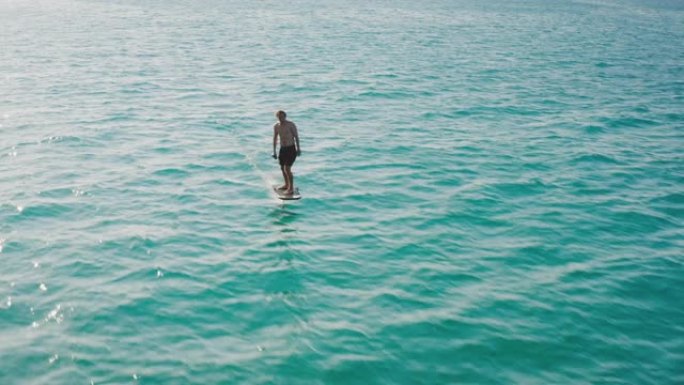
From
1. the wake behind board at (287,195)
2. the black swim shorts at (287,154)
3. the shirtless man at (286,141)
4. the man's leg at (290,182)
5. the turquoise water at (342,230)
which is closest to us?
the turquoise water at (342,230)

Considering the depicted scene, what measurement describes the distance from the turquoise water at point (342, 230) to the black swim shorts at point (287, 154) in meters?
1.46

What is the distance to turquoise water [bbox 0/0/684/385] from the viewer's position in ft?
37.7

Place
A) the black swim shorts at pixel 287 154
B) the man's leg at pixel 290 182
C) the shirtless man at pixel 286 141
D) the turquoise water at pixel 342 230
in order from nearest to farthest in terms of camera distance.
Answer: the turquoise water at pixel 342 230
the shirtless man at pixel 286 141
the black swim shorts at pixel 287 154
the man's leg at pixel 290 182

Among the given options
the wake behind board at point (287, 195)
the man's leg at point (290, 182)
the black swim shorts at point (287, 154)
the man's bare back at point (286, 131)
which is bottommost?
the wake behind board at point (287, 195)

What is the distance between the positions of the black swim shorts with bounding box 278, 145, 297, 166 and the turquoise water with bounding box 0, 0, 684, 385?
1.46 m

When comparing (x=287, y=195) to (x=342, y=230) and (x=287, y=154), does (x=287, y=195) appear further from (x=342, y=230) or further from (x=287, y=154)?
(x=342, y=230)

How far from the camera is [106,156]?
21844mm

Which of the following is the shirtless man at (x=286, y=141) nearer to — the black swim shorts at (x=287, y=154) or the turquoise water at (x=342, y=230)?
the black swim shorts at (x=287, y=154)

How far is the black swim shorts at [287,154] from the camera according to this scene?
17.6 metres

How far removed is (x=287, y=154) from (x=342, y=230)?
301 centimetres

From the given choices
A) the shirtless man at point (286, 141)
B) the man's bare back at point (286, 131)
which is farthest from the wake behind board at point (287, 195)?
the man's bare back at point (286, 131)

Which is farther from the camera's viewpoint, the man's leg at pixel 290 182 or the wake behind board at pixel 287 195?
the man's leg at pixel 290 182

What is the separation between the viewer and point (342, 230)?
16.7 metres

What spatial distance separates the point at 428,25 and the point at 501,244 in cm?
5863
